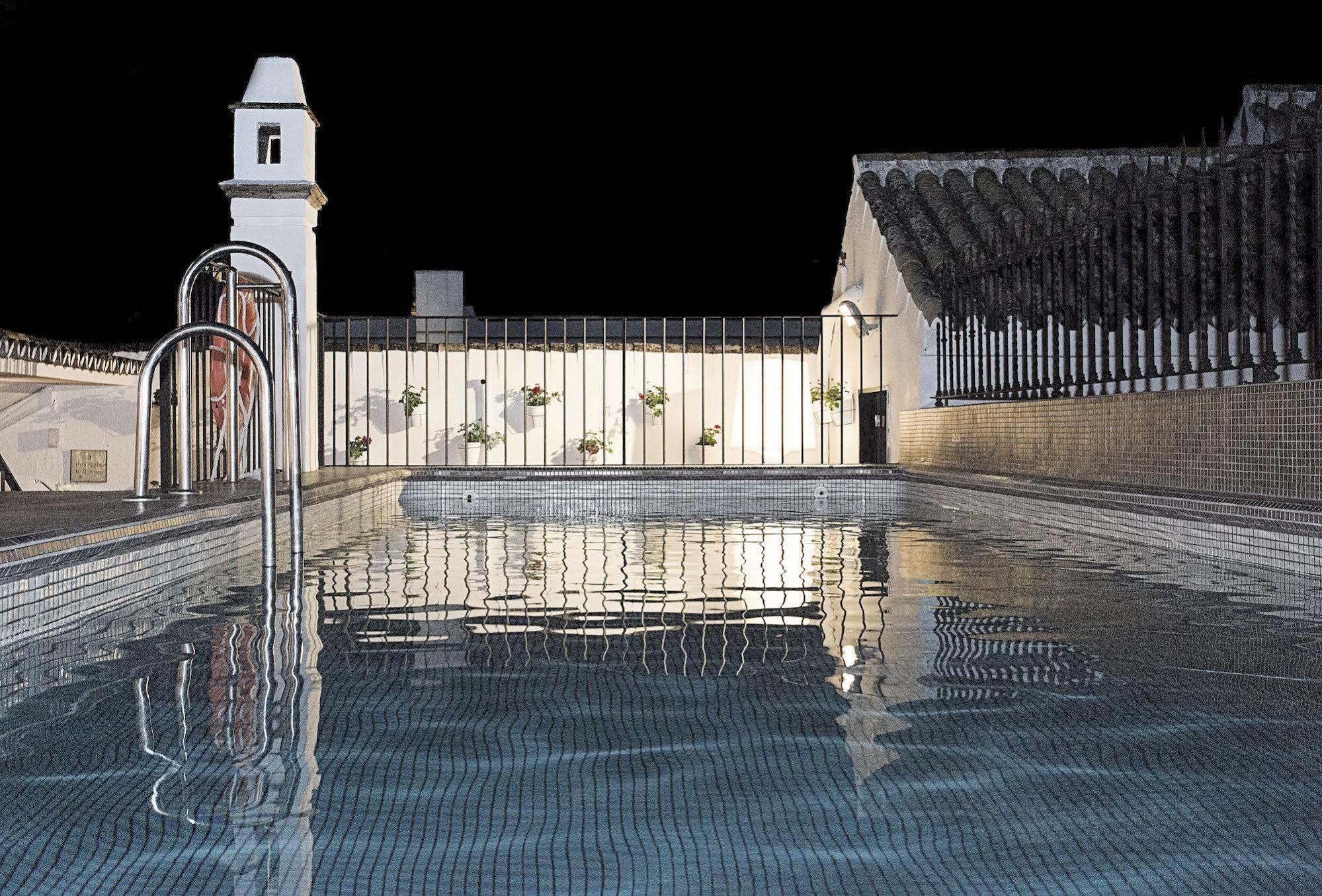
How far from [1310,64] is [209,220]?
1408 centimetres

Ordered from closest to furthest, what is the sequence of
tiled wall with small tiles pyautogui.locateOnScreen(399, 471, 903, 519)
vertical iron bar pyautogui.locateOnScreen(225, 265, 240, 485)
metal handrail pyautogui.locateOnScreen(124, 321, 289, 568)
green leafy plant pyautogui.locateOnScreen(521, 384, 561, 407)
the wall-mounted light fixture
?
metal handrail pyautogui.locateOnScreen(124, 321, 289, 568) → vertical iron bar pyautogui.locateOnScreen(225, 265, 240, 485) → tiled wall with small tiles pyautogui.locateOnScreen(399, 471, 903, 519) → the wall-mounted light fixture → green leafy plant pyautogui.locateOnScreen(521, 384, 561, 407)

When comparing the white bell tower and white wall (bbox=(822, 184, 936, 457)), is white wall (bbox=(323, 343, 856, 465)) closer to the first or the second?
white wall (bbox=(822, 184, 936, 457))

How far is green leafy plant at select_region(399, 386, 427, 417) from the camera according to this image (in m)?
14.4

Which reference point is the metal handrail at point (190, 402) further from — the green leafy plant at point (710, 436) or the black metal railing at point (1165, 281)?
the green leafy plant at point (710, 436)

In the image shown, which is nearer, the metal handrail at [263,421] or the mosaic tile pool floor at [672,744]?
the mosaic tile pool floor at [672,744]

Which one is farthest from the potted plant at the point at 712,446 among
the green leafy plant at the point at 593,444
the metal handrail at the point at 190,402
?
the metal handrail at the point at 190,402

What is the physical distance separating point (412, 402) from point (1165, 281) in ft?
29.4

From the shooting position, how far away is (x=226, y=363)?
732 cm

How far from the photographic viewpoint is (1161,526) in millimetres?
6051

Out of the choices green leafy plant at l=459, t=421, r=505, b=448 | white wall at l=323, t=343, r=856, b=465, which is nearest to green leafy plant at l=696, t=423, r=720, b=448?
white wall at l=323, t=343, r=856, b=465

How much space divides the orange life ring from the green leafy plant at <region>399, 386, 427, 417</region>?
601 centimetres

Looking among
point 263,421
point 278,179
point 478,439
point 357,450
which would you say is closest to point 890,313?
point 478,439

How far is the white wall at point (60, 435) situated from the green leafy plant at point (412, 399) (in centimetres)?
229

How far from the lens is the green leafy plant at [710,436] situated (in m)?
14.4
